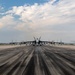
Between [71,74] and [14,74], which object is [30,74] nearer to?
[14,74]

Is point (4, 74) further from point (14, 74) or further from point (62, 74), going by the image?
point (62, 74)

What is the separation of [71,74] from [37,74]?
227cm

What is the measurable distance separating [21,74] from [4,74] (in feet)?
3.93

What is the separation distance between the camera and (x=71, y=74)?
518 inches

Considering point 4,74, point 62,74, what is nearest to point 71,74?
point 62,74

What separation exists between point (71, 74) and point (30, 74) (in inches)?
108

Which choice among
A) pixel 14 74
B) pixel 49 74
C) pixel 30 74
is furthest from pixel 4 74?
pixel 49 74

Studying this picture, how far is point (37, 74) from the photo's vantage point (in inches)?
520

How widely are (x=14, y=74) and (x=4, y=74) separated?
2.47ft

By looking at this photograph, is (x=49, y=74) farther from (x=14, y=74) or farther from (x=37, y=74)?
(x=14, y=74)

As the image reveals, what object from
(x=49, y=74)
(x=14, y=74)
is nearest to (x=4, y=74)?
(x=14, y=74)

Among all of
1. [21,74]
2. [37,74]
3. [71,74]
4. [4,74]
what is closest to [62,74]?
[71,74]

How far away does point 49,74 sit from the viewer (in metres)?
13.2

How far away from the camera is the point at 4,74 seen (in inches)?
528
